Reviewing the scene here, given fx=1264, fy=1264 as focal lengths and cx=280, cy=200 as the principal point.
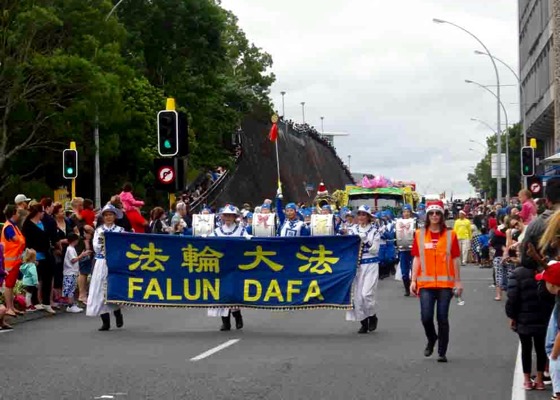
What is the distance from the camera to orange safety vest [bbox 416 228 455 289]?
1391 centimetres

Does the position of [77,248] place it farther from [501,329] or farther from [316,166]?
[316,166]

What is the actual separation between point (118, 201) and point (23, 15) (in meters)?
19.7

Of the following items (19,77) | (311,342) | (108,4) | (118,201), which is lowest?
(311,342)

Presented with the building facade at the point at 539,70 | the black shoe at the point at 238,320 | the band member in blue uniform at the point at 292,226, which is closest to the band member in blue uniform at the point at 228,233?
Answer: the black shoe at the point at 238,320

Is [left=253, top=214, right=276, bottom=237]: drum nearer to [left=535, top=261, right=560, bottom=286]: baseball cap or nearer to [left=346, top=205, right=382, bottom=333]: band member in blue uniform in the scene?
[left=346, top=205, right=382, bottom=333]: band member in blue uniform

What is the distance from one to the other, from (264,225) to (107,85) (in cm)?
2220

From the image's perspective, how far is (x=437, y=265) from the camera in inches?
549

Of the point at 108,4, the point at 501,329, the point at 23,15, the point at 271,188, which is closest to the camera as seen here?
the point at 501,329

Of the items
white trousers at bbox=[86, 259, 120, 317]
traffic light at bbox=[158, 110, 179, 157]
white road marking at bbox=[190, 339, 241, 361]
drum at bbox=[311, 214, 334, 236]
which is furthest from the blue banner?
traffic light at bbox=[158, 110, 179, 157]

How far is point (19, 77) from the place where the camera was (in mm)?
40344

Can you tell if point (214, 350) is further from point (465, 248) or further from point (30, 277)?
point (465, 248)

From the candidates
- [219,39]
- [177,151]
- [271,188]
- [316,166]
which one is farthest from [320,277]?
[316,166]

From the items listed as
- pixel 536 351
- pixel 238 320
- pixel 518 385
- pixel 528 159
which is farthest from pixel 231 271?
pixel 528 159

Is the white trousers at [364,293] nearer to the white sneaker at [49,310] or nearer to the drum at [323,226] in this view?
the drum at [323,226]
